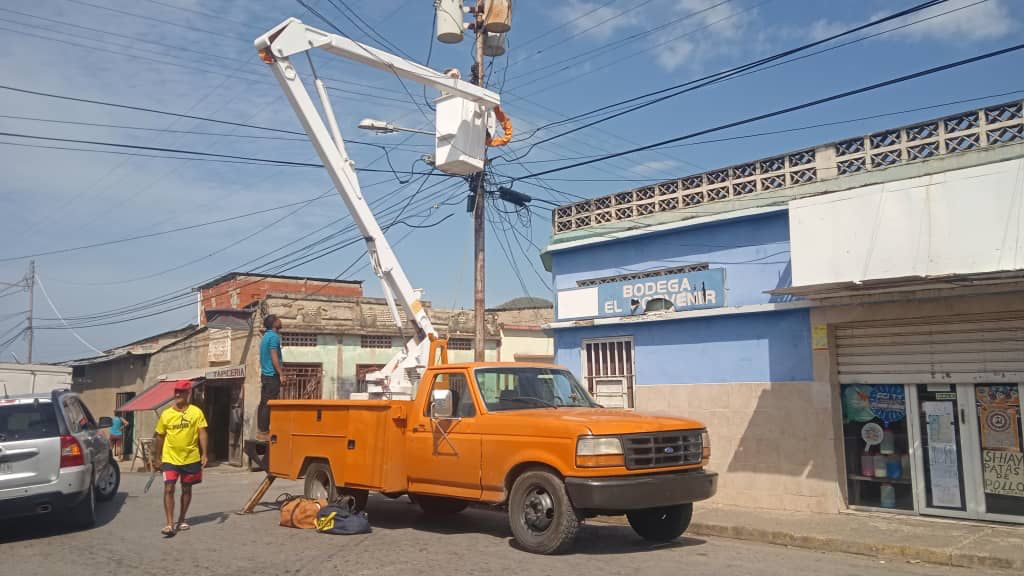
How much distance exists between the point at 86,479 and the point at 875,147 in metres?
11.0

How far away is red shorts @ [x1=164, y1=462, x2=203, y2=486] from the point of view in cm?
934

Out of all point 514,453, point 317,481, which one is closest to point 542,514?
point 514,453

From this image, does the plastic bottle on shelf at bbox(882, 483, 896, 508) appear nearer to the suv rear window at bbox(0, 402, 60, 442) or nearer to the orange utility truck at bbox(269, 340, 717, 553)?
the orange utility truck at bbox(269, 340, 717, 553)

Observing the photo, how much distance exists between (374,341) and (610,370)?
11.7 meters

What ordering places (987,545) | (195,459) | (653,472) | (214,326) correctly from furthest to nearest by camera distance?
1. (214,326)
2. (195,459)
3. (987,545)
4. (653,472)

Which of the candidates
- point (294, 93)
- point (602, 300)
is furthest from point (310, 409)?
point (602, 300)

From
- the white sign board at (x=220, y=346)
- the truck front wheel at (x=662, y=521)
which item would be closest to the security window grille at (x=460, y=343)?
the white sign board at (x=220, y=346)

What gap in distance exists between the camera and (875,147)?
37.3ft

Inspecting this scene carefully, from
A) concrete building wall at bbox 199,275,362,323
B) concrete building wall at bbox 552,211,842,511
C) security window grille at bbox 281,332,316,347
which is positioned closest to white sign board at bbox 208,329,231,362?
security window grille at bbox 281,332,316,347

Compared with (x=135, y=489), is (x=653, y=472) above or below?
above

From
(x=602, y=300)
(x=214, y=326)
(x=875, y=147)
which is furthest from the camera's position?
(x=214, y=326)

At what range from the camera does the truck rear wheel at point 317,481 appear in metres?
10.4

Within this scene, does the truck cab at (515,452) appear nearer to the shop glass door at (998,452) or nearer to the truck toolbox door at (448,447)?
the truck toolbox door at (448,447)

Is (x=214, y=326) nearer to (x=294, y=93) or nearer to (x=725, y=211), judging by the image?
(x=294, y=93)
